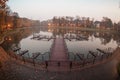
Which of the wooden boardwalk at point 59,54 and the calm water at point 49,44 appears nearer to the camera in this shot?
the wooden boardwalk at point 59,54

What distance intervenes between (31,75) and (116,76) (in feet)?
29.6

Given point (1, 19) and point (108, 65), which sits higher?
point (1, 19)

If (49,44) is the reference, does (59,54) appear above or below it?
above

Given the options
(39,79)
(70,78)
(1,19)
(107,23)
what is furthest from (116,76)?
(107,23)

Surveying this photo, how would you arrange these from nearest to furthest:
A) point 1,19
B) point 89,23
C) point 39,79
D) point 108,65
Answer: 1. point 39,79
2. point 108,65
3. point 1,19
4. point 89,23

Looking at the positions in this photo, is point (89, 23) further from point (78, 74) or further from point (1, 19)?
point (78, 74)

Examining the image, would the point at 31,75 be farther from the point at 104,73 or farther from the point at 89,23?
the point at 89,23

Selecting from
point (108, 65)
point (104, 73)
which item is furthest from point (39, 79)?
point (108, 65)

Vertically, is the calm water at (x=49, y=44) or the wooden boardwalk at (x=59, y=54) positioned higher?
the wooden boardwalk at (x=59, y=54)

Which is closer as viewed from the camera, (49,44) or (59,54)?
(59,54)

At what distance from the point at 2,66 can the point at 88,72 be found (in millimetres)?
10341

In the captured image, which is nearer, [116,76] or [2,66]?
[116,76]

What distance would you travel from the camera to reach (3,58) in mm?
22281

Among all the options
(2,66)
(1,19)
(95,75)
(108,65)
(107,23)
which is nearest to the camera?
(95,75)
